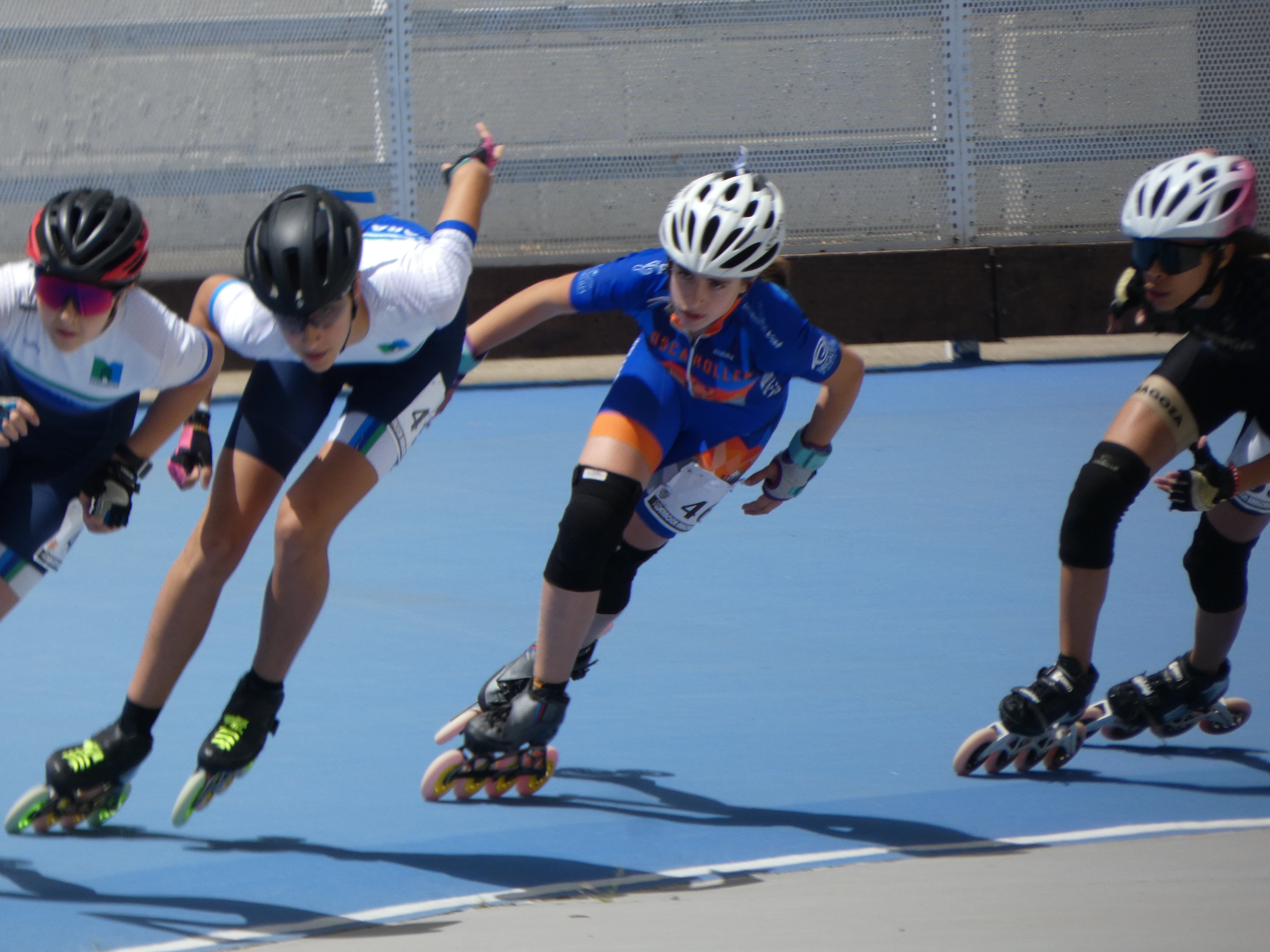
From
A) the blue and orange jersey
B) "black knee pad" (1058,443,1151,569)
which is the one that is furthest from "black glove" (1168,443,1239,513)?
the blue and orange jersey

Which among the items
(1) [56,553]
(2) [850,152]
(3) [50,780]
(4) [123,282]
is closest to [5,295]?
(4) [123,282]

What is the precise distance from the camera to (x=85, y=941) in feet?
11.2

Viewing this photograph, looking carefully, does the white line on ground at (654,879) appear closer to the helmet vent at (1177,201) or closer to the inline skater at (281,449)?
the inline skater at (281,449)

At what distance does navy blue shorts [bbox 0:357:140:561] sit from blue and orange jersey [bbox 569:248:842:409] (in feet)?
4.53

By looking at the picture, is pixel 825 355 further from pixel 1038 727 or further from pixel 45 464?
pixel 45 464

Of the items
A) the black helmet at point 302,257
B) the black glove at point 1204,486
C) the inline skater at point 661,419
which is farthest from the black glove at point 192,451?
the black glove at point 1204,486

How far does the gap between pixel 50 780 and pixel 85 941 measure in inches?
26.4

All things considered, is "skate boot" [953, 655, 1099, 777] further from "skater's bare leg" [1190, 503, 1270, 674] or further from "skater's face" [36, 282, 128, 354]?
"skater's face" [36, 282, 128, 354]

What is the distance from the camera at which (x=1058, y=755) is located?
4605 mm

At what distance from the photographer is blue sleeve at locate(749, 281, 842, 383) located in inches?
175

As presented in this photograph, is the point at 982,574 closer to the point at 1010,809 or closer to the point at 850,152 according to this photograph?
the point at 1010,809

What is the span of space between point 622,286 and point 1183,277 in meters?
1.56

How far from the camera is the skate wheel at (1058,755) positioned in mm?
4586

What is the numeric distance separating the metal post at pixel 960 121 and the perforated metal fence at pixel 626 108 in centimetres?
2
